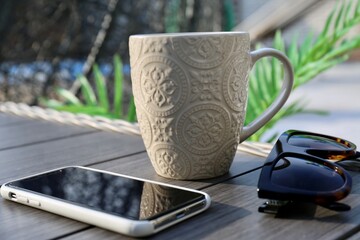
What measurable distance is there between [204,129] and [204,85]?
0.14ft

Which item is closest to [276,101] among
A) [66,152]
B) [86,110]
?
[66,152]

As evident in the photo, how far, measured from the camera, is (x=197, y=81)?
528mm

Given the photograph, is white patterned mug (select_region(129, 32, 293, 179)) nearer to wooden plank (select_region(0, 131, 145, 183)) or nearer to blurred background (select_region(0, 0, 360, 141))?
wooden plank (select_region(0, 131, 145, 183))

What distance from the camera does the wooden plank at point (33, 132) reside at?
0.83m

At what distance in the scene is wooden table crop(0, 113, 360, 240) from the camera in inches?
17.1

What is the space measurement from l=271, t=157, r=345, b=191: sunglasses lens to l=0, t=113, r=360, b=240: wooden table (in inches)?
1.0

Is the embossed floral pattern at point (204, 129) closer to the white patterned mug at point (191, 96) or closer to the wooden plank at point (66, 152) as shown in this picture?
the white patterned mug at point (191, 96)

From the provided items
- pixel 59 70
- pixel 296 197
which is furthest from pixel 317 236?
pixel 59 70

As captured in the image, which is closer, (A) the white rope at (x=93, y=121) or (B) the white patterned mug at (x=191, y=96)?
(B) the white patterned mug at (x=191, y=96)

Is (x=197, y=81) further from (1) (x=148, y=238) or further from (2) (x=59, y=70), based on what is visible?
(2) (x=59, y=70)

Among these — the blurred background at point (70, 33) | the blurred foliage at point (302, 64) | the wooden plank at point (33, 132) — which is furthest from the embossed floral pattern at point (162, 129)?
the blurred background at point (70, 33)

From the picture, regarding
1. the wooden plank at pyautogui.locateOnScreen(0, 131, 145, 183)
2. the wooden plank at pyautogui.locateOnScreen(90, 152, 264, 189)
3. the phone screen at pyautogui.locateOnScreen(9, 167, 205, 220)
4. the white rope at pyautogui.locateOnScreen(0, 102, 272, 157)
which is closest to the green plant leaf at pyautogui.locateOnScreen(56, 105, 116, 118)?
the white rope at pyautogui.locateOnScreen(0, 102, 272, 157)

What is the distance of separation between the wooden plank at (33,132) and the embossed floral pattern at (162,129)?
12.5 inches

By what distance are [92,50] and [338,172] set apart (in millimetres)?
2071
